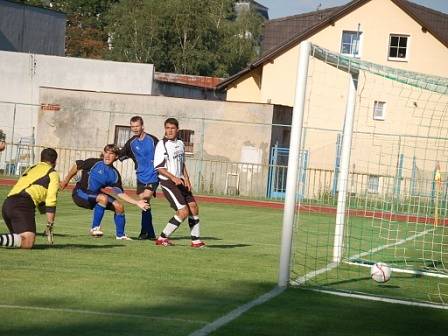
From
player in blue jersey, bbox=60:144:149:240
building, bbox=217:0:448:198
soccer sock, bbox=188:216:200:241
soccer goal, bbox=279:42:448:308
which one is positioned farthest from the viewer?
building, bbox=217:0:448:198

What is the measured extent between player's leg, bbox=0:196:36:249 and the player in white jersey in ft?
8.05

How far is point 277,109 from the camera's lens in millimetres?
41625

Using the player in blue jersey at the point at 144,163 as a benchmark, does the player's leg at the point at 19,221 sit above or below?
below

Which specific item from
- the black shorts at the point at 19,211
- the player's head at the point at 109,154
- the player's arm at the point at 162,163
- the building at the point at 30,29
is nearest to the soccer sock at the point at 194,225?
the player's arm at the point at 162,163

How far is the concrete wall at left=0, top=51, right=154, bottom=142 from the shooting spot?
4766 centimetres

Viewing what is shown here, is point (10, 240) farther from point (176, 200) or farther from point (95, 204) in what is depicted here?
point (95, 204)

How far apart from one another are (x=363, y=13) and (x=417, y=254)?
33.5m

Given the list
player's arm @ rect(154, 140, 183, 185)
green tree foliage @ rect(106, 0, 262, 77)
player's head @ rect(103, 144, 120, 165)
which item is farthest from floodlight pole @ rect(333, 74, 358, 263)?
green tree foliage @ rect(106, 0, 262, 77)

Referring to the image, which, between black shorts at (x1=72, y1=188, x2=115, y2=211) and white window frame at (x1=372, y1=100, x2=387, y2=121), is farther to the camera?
white window frame at (x1=372, y1=100, x2=387, y2=121)

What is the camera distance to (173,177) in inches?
588

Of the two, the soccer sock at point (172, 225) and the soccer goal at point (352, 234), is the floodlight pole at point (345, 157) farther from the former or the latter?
the soccer sock at point (172, 225)

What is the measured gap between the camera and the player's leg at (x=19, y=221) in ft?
42.4

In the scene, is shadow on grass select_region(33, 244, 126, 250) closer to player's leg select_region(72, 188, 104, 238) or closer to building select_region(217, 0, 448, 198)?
player's leg select_region(72, 188, 104, 238)

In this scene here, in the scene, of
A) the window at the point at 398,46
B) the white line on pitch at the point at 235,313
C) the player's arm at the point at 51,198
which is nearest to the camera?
the white line on pitch at the point at 235,313
